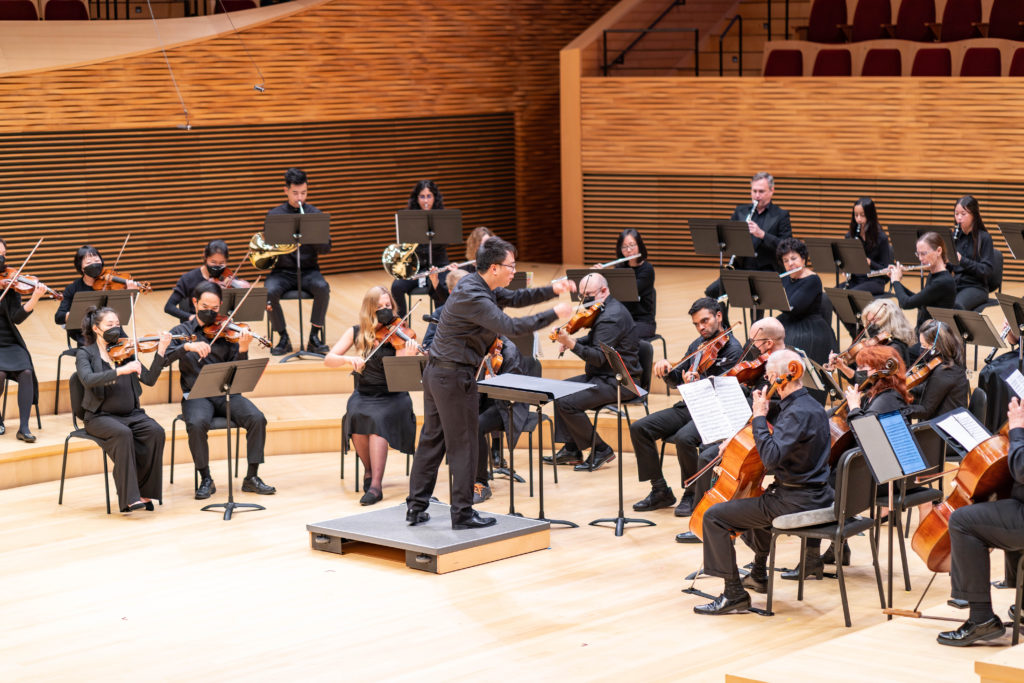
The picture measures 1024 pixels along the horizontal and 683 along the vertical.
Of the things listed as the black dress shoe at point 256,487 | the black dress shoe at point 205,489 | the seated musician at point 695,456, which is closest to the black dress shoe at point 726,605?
the seated musician at point 695,456

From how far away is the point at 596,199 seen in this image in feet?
41.9

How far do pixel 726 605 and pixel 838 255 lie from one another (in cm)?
325

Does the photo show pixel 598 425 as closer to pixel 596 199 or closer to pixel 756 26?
pixel 596 199

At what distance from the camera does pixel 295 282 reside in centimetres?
957

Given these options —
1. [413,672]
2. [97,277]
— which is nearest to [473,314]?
[413,672]

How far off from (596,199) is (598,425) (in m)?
4.68

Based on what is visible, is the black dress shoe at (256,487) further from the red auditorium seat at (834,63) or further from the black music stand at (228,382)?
the red auditorium seat at (834,63)

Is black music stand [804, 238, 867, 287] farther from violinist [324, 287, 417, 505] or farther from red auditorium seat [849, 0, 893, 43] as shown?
red auditorium seat [849, 0, 893, 43]

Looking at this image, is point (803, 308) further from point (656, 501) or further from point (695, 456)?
point (656, 501)

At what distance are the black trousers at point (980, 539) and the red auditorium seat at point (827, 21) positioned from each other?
8334mm

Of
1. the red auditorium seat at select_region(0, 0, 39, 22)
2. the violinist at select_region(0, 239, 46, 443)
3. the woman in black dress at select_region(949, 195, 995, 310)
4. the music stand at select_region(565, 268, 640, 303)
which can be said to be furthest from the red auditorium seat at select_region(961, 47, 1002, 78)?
the red auditorium seat at select_region(0, 0, 39, 22)

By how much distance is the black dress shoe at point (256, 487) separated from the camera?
762cm

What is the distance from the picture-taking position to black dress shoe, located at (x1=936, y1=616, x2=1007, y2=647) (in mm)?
4812

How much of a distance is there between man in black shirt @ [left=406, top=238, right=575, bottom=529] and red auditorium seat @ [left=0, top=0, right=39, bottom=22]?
7125mm
